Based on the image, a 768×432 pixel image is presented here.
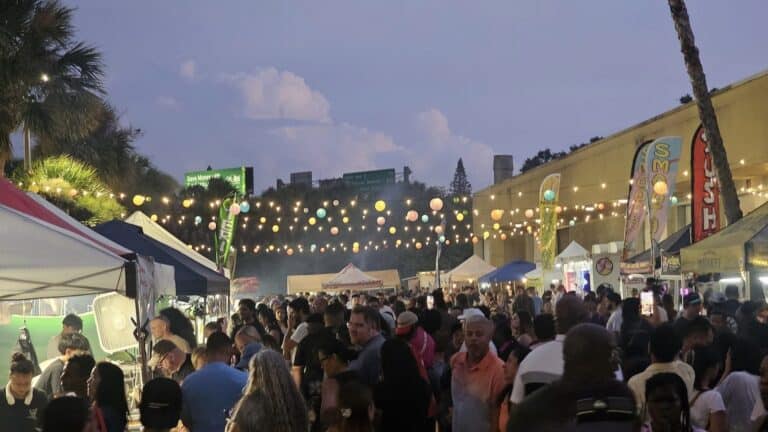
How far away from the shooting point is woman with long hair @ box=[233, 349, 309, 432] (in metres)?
5.47

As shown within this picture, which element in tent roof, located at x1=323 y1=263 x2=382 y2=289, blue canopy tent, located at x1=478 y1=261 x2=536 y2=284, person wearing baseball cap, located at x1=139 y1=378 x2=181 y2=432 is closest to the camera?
person wearing baseball cap, located at x1=139 y1=378 x2=181 y2=432

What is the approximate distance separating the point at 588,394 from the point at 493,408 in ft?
10.9

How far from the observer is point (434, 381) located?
32.7 feet

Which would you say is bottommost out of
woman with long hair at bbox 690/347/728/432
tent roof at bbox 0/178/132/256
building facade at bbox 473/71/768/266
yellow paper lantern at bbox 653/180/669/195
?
woman with long hair at bbox 690/347/728/432

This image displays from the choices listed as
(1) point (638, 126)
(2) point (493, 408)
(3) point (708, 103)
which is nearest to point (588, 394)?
(2) point (493, 408)

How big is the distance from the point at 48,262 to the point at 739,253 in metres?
8.87

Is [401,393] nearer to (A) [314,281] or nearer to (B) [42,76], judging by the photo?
(B) [42,76]

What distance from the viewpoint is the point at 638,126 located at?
35.9m

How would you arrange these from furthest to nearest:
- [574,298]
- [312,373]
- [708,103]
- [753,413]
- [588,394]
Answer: [708,103] < [312,373] < [574,298] < [753,413] < [588,394]

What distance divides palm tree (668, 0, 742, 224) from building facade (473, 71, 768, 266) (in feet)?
13.2

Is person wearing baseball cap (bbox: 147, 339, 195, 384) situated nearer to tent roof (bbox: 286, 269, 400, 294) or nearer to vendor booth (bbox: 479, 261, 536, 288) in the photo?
vendor booth (bbox: 479, 261, 536, 288)

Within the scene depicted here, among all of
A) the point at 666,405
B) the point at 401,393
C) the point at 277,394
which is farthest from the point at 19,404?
the point at 666,405

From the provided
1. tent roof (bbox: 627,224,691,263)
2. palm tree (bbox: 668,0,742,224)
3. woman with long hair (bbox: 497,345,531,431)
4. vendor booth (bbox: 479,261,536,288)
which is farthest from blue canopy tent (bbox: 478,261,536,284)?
woman with long hair (bbox: 497,345,531,431)

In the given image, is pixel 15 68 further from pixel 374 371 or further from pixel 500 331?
pixel 374 371
